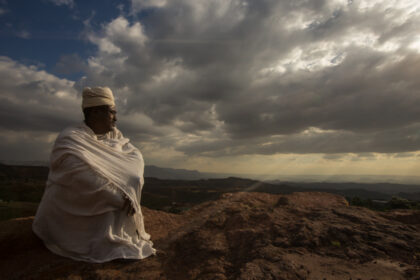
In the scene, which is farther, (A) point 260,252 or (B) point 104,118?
(B) point 104,118

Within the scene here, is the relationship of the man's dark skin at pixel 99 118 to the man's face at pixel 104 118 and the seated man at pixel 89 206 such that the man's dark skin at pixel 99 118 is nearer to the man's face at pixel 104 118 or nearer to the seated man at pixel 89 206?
the man's face at pixel 104 118

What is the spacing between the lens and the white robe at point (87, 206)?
138 inches

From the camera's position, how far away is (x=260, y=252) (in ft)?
10.4

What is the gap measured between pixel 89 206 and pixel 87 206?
0.04m

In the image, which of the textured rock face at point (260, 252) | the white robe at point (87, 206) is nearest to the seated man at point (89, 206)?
the white robe at point (87, 206)

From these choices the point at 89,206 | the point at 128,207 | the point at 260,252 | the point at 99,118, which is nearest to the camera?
the point at 260,252

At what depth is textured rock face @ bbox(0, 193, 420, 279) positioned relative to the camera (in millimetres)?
2719

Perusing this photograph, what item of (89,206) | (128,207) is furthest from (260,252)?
(89,206)

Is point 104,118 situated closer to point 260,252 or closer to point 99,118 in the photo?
point 99,118

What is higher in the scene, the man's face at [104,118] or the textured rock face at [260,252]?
the man's face at [104,118]

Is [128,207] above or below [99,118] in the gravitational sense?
below

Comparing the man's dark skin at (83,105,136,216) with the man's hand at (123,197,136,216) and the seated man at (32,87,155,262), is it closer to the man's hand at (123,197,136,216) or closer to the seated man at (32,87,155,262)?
the seated man at (32,87,155,262)

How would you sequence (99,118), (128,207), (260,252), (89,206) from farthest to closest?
(99,118), (128,207), (89,206), (260,252)

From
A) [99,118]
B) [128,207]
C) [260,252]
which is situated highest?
[99,118]
